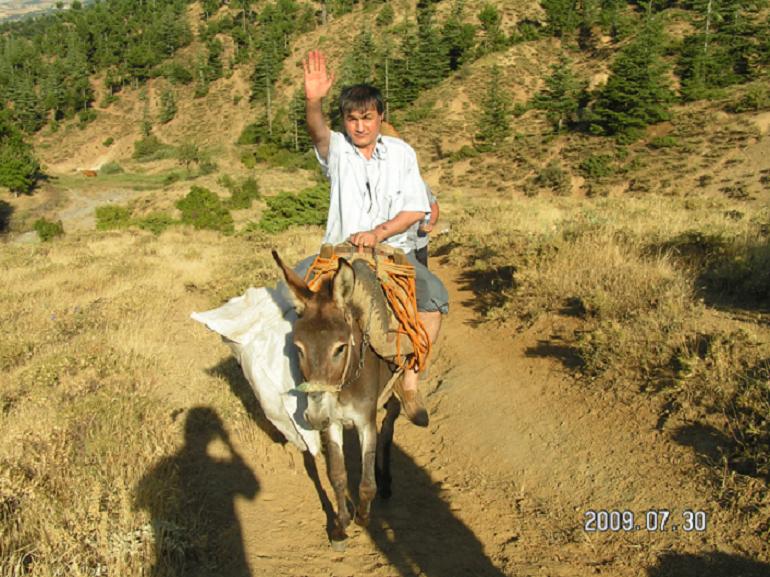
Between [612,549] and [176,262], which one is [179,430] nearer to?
[612,549]

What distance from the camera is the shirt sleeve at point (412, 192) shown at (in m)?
4.27

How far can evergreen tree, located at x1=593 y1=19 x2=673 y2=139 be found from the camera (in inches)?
1533

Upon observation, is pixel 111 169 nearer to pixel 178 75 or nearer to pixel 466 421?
pixel 178 75

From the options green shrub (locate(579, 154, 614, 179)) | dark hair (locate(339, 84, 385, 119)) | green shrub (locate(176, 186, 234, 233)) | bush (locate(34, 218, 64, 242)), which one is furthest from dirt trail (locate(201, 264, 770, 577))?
green shrub (locate(579, 154, 614, 179))

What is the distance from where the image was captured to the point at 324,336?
10.1 feet

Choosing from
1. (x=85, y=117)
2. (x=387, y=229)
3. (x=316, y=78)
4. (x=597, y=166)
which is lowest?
(x=85, y=117)

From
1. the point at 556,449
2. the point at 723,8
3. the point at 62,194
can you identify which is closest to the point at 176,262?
the point at 556,449

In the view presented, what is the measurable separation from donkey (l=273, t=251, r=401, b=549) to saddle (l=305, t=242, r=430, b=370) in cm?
7

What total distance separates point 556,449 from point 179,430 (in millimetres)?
3770

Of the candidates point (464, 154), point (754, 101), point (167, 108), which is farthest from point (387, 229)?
point (167, 108)

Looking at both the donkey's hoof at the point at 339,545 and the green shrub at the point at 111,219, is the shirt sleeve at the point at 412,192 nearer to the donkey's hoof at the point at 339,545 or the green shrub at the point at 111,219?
the donkey's hoof at the point at 339,545

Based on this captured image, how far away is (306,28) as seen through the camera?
96812 millimetres

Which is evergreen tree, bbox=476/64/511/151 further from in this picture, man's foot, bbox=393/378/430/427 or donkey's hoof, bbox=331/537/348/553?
donkey's hoof, bbox=331/537/348/553

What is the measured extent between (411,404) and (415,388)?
0.49ft
